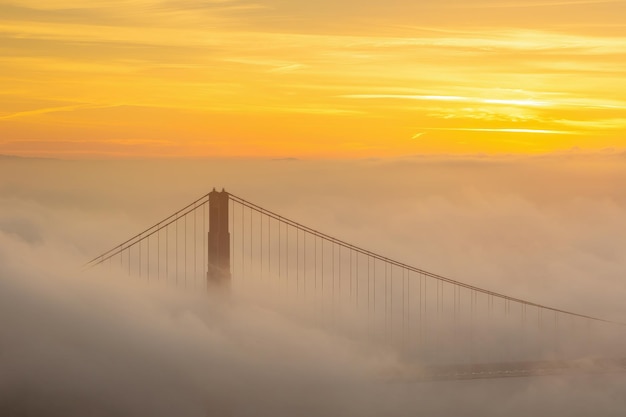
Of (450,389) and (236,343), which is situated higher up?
(236,343)

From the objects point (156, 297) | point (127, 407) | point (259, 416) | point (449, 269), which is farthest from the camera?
point (449, 269)

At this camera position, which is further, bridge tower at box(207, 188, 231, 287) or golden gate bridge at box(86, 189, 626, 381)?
golden gate bridge at box(86, 189, 626, 381)

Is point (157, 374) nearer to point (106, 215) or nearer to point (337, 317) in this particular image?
point (337, 317)

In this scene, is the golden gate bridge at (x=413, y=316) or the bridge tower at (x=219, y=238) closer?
the bridge tower at (x=219, y=238)

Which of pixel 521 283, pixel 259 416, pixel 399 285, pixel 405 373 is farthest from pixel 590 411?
pixel 521 283

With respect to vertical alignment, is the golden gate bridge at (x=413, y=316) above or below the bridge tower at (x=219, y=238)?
below

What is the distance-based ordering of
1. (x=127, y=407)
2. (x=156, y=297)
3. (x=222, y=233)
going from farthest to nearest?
(x=156, y=297)
(x=127, y=407)
(x=222, y=233)

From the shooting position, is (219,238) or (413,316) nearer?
(219,238)

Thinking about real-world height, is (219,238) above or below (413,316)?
above
